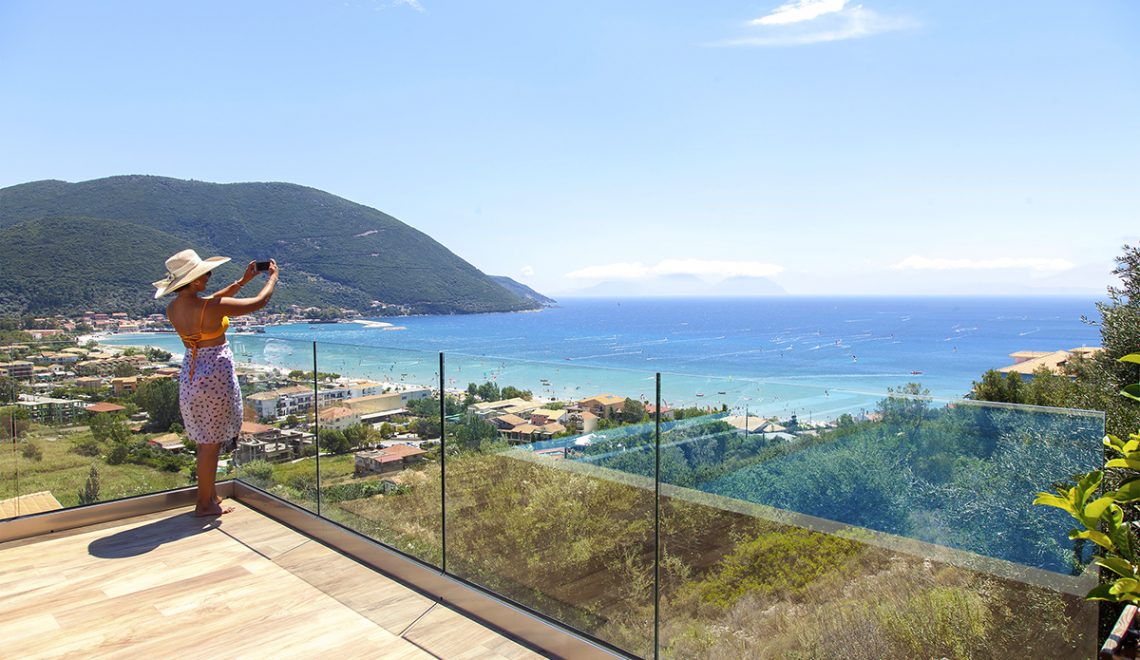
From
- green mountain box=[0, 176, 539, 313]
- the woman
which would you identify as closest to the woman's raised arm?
the woman

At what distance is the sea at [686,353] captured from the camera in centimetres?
188

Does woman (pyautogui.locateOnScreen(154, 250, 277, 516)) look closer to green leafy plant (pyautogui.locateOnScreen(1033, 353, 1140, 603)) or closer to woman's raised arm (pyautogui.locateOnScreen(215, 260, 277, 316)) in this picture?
woman's raised arm (pyautogui.locateOnScreen(215, 260, 277, 316))

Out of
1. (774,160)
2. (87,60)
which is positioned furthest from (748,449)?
(774,160)

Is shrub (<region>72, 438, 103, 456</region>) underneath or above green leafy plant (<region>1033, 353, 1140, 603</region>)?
underneath

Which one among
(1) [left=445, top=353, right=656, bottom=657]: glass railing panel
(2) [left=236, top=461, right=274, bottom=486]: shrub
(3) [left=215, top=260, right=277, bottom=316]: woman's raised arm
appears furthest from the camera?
(2) [left=236, top=461, right=274, bottom=486]: shrub

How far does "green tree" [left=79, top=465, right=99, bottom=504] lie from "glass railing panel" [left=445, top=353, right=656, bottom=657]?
97.2 inches

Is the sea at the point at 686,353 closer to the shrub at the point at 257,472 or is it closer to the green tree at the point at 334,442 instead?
the green tree at the point at 334,442

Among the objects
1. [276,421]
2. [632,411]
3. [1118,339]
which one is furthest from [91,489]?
[1118,339]

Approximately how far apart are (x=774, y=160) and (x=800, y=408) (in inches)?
2461

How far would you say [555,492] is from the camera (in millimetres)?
2336

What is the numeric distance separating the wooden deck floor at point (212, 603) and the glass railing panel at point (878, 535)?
0.81m

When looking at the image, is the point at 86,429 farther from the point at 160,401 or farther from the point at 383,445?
the point at 383,445

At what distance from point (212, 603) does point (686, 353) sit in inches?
2333

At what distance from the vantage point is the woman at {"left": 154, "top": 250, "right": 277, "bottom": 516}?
3.33 m
